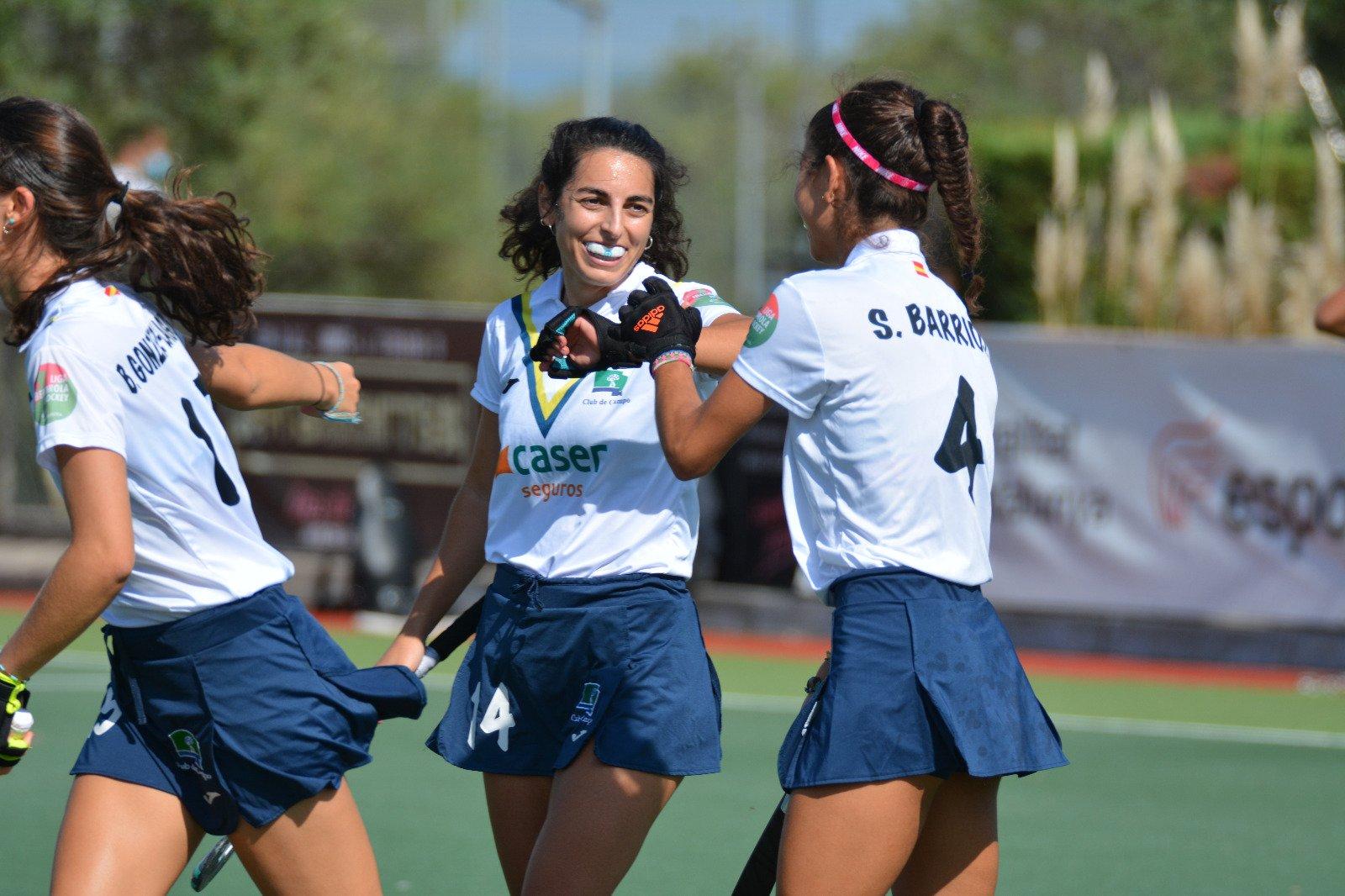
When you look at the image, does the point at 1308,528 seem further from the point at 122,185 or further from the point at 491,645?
the point at 122,185

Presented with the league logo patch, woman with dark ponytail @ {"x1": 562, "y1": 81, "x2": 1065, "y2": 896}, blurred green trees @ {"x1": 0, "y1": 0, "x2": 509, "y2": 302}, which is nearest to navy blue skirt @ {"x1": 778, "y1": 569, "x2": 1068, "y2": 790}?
woman with dark ponytail @ {"x1": 562, "y1": 81, "x2": 1065, "y2": 896}

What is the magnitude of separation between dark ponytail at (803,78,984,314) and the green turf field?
3.18 metres

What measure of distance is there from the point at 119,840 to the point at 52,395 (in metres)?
0.86

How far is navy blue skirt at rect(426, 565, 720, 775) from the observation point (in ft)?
12.3

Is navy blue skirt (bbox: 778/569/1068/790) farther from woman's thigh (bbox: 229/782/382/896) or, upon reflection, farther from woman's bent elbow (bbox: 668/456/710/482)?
woman's thigh (bbox: 229/782/382/896)

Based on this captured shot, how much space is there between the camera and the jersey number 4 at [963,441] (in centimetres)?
329

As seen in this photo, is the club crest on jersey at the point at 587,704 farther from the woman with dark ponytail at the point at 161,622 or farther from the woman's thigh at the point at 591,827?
the woman with dark ponytail at the point at 161,622

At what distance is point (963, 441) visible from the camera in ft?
10.9

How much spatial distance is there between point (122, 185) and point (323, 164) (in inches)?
1183

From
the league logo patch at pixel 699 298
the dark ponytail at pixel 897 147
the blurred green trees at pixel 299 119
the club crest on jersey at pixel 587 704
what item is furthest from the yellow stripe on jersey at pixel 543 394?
the blurred green trees at pixel 299 119

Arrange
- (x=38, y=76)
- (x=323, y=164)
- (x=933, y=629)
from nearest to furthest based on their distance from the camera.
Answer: (x=933, y=629)
(x=38, y=76)
(x=323, y=164)

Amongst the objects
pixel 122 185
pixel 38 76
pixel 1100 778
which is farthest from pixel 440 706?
pixel 38 76

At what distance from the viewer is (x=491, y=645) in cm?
393

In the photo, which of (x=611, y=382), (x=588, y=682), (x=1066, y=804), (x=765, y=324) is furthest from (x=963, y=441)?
(x=1066, y=804)
